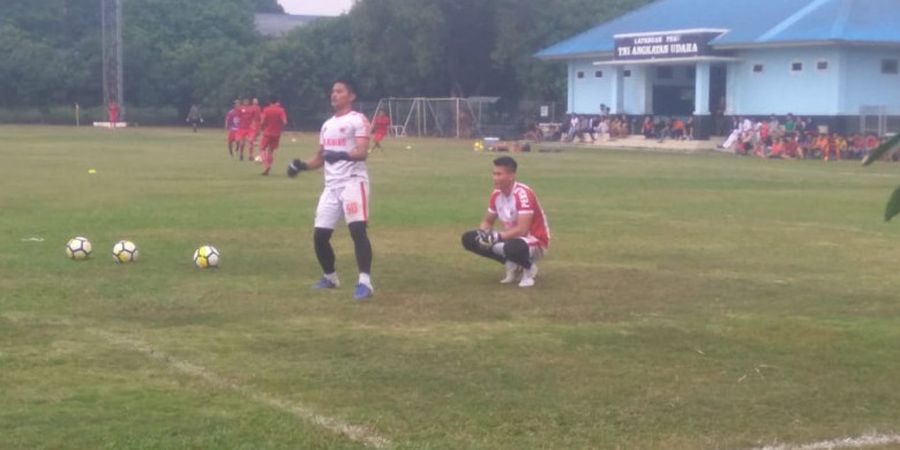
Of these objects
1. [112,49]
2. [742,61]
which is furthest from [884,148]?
[112,49]

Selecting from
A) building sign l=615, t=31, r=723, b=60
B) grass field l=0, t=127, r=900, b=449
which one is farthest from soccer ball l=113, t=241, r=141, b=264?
building sign l=615, t=31, r=723, b=60

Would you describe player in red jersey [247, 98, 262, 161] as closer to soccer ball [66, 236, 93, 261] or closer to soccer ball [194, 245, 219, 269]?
soccer ball [66, 236, 93, 261]

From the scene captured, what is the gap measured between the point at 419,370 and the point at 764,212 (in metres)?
13.9

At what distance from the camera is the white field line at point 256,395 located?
6.97m

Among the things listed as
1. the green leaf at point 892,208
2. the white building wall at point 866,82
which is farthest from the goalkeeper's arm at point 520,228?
the white building wall at point 866,82

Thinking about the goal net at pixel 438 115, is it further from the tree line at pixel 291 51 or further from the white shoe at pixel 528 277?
the white shoe at pixel 528 277

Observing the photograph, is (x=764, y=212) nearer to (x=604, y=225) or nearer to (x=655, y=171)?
(x=604, y=225)

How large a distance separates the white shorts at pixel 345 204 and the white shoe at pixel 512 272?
1.68 metres

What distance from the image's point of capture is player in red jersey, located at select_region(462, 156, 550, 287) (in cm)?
1245

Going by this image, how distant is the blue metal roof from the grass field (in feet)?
109

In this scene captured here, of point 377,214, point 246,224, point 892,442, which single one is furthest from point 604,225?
point 892,442

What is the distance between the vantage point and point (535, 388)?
26.6ft

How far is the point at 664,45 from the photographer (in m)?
57.8

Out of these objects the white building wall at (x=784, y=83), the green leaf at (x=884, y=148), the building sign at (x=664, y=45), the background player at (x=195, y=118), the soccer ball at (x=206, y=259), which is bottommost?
the soccer ball at (x=206, y=259)
